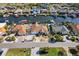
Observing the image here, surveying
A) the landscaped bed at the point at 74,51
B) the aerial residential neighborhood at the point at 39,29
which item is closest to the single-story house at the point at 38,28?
the aerial residential neighborhood at the point at 39,29

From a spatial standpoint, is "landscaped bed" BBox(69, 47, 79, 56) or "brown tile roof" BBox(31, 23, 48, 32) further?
"brown tile roof" BBox(31, 23, 48, 32)

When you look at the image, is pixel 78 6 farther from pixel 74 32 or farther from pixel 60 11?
pixel 74 32

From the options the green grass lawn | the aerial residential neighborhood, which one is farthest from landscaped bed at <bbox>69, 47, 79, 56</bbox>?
the green grass lawn

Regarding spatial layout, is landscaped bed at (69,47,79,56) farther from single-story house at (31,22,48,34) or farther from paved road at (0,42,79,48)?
single-story house at (31,22,48,34)

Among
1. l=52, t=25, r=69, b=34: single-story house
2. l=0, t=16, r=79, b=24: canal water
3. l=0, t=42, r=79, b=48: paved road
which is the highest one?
l=0, t=16, r=79, b=24: canal water

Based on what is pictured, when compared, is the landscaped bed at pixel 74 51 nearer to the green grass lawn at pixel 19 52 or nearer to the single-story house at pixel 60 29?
the single-story house at pixel 60 29

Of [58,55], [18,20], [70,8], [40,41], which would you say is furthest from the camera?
[70,8]

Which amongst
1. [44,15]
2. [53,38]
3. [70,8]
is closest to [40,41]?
[53,38]
